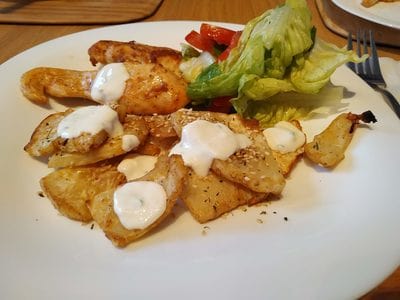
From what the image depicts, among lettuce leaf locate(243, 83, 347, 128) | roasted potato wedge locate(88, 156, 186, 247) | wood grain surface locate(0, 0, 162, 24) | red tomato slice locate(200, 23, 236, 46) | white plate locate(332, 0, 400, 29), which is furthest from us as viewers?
wood grain surface locate(0, 0, 162, 24)

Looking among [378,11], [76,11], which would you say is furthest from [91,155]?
[378,11]

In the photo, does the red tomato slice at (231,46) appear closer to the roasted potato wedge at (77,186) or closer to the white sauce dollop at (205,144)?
the white sauce dollop at (205,144)

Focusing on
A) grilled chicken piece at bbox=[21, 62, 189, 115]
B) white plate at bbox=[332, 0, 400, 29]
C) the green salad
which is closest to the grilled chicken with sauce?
grilled chicken piece at bbox=[21, 62, 189, 115]

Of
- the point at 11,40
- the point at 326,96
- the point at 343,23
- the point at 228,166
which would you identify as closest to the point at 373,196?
the point at 228,166

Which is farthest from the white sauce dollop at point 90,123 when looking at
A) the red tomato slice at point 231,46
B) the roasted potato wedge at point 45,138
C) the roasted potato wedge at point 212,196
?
the red tomato slice at point 231,46

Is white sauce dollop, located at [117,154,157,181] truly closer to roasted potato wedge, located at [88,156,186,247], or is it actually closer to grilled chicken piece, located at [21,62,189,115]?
roasted potato wedge, located at [88,156,186,247]
